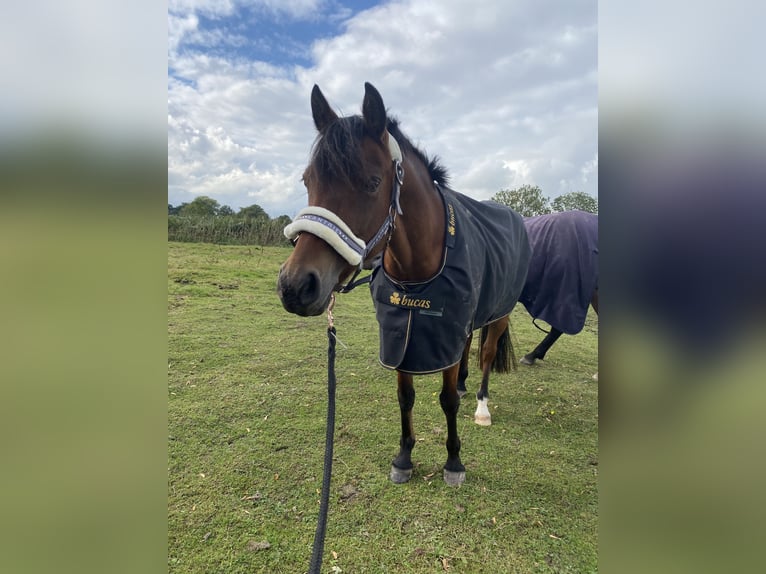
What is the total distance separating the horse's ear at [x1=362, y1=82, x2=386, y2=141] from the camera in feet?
5.89

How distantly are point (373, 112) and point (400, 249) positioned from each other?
0.80 meters

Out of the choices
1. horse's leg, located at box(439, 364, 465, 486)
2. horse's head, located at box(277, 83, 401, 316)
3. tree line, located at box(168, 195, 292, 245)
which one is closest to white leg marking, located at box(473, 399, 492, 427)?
horse's leg, located at box(439, 364, 465, 486)

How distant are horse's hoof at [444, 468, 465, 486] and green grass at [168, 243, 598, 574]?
0.25 ft

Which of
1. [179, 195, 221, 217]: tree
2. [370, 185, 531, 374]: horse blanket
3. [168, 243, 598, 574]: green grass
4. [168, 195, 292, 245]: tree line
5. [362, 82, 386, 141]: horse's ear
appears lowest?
[168, 243, 598, 574]: green grass

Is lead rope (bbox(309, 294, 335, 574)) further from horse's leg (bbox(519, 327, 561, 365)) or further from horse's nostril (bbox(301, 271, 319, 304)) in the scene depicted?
horse's leg (bbox(519, 327, 561, 365))

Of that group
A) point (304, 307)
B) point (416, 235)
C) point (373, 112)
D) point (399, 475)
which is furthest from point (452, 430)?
point (373, 112)

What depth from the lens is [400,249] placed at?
7.39 feet

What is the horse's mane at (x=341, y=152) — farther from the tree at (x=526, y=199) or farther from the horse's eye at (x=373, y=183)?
the tree at (x=526, y=199)

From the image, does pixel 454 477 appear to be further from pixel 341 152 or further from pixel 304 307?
pixel 341 152

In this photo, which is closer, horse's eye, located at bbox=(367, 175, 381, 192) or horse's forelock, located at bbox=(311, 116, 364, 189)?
horse's forelock, located at bbox=(311, 116, 364, 189)

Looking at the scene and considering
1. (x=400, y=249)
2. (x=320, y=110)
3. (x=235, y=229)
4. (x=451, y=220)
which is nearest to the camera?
(x=320, y=110)

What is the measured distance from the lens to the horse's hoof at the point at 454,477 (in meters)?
2.77
